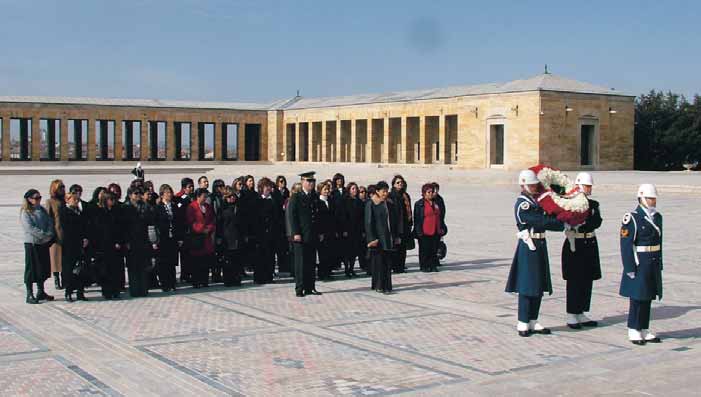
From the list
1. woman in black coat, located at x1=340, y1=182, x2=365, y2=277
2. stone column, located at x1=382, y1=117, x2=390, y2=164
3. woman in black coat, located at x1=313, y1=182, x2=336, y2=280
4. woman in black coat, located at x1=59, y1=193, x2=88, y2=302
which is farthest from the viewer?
stone column, located at x1=382, y1=117, x2=390, y2=164

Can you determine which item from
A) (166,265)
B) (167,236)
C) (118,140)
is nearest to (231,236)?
Answer: (167,236)

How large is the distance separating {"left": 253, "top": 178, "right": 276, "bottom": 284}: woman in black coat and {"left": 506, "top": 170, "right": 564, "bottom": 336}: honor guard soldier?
4.53 meters

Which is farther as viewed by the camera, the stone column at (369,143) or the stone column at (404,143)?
the stone column at (369,143)

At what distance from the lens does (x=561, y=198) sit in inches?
333

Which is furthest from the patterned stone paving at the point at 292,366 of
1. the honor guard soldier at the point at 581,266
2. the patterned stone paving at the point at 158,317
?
the honor guard soldier at the point at 581,266

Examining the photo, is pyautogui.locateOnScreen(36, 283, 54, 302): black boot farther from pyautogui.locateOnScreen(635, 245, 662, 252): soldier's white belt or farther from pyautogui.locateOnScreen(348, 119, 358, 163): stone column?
pyautogui.locateOnScreen(348, 119, 358, 163): stone column

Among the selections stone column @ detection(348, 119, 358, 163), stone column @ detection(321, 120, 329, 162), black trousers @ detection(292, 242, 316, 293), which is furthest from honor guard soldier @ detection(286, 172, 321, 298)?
stone column @ detection(321, 120, 329, 162)

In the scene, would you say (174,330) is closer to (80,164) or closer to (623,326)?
(623,326)

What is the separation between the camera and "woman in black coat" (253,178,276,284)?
39.8 feet

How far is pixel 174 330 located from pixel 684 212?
1851 centimetres

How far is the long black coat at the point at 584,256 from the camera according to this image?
28.8 ft

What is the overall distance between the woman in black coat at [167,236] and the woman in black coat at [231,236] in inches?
23.8

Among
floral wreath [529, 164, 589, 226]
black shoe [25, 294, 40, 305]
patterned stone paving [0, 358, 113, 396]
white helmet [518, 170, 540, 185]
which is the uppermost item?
white helmet [518, 170, 540, 185]

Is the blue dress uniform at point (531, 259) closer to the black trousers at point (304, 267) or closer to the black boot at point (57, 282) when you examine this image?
the black trousers at point (304, 267)
